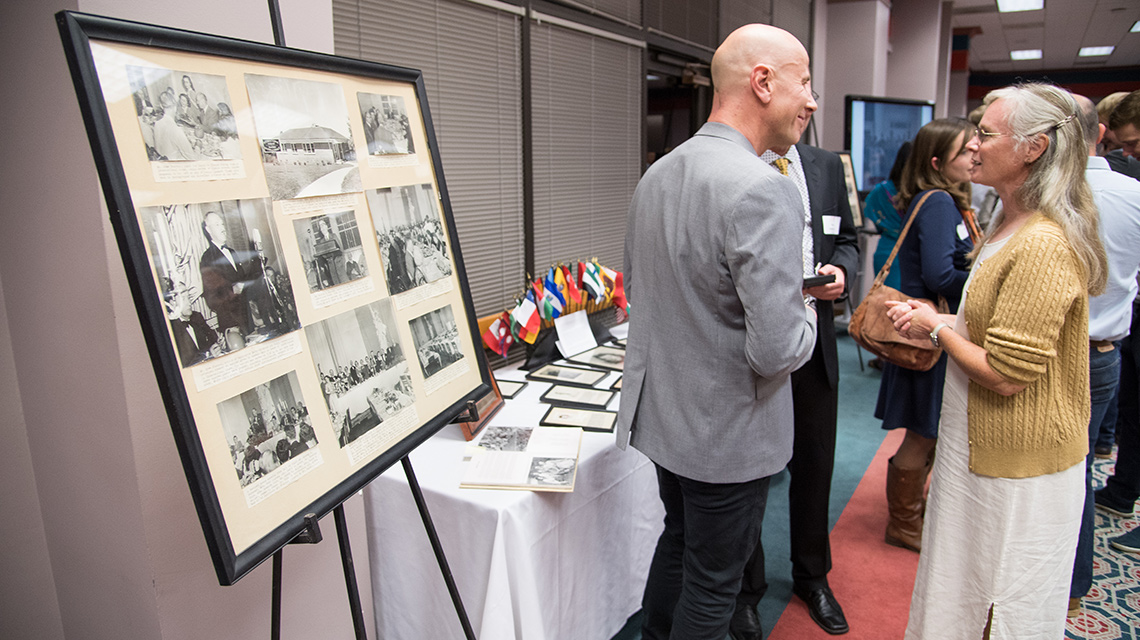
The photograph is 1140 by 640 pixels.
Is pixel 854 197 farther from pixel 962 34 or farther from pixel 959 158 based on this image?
pixel 962 34

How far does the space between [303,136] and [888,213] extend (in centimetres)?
363

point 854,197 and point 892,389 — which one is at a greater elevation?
point 854,197

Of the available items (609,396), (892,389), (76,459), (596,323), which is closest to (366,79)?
(76,459)

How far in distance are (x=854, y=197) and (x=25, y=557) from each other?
518 cm

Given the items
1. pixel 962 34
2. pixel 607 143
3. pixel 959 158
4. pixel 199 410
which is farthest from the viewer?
pixel 962 34

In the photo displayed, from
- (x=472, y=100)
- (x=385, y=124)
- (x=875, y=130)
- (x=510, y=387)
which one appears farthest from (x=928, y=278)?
(x=875, y=130)

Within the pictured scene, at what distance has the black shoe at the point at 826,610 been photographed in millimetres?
2053

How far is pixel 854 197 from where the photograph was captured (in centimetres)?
507

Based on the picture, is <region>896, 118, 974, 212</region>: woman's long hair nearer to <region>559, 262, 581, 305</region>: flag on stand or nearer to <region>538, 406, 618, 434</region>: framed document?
<region>559, 262, 581, 305</region>: flag on stand

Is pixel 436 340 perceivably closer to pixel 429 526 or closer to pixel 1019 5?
pixel 429 526

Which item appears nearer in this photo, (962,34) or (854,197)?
(854,197)

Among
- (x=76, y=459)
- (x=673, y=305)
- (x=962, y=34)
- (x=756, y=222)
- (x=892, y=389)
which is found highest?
(x=962, y=34)

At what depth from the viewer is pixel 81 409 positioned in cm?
124

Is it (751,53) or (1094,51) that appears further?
(1094,51)
